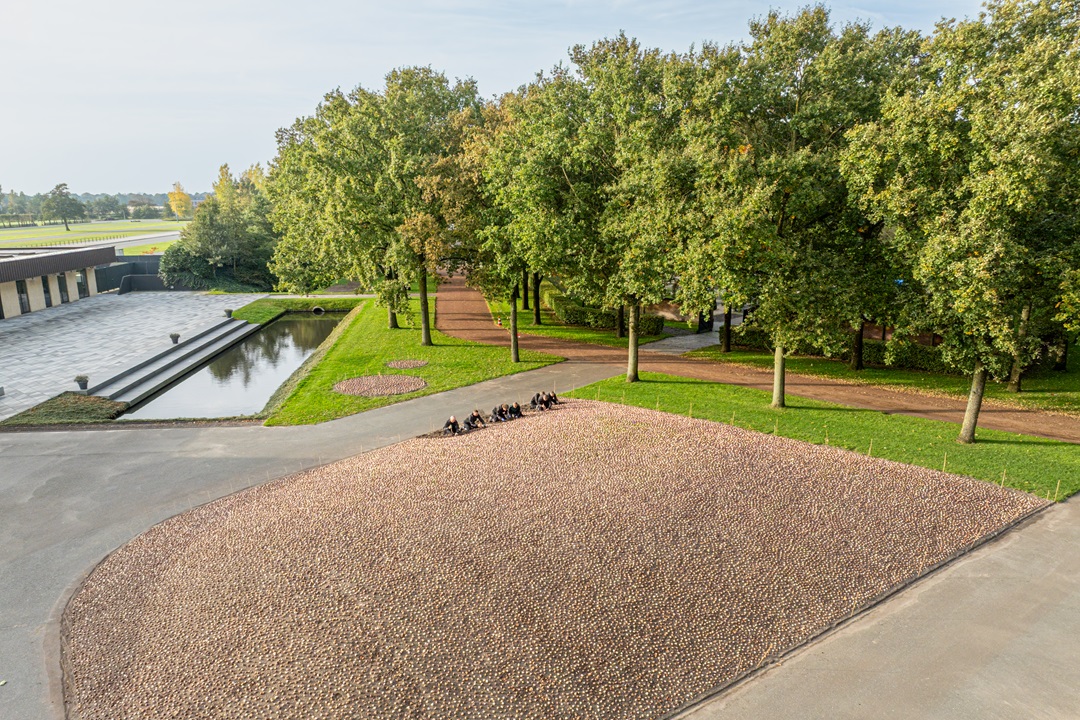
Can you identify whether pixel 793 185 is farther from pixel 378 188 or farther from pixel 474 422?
pixel 378 188

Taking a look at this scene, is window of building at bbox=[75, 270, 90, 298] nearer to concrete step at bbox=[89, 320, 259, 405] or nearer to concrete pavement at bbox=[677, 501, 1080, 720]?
concrete step at bbox=[89, 320, 259, 405]

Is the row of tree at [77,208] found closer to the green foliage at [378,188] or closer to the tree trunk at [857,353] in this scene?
the green foliage at [378,188]

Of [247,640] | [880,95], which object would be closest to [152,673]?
[247,640]

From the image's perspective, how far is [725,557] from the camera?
12.8 m

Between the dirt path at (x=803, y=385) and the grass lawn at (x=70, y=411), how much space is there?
18574 millimetres

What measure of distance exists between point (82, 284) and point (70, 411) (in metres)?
37.2

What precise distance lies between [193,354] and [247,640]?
28980 millimetres

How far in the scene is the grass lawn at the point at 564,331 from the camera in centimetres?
3697

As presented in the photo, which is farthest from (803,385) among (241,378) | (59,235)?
(59,235)

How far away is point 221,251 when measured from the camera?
57969 millimetres

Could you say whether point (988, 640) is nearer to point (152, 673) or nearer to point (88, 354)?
point (152, 673)

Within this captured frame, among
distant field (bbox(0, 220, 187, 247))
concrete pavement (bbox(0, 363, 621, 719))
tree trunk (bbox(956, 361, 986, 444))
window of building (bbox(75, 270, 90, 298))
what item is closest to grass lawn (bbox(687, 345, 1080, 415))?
tree trunk (bbox(956, 361, 986, 444))

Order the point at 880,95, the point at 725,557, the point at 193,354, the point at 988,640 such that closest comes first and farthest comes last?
1. the point at 988,640
2. the point at 725,557
3. the point at 880,95
4. the point at 193,354

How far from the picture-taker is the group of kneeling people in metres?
20.8
